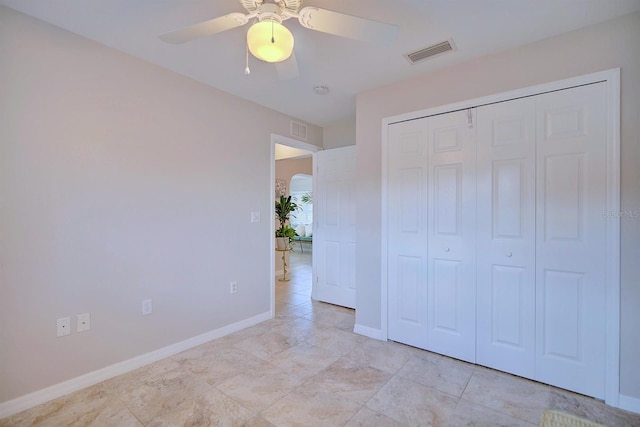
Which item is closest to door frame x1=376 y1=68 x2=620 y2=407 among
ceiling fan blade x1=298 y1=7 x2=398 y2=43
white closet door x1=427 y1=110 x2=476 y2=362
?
white closet door x1=427 y1=110 x2=476 y2=362

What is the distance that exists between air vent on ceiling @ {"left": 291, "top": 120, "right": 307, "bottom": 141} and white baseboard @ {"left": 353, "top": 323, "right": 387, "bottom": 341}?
7.91 feet

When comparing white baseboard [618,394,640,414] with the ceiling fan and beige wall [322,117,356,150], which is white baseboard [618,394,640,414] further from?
beige wall [322,117,356,150]

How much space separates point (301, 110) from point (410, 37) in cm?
169

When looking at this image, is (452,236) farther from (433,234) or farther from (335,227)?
(335,227)

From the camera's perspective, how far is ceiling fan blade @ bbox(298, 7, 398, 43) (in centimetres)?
134

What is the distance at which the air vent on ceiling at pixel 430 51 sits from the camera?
2.15 meters

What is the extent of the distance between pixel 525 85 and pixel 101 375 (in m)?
3.77

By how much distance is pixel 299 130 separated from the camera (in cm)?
383

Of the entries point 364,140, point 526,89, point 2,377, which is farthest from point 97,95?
point 526,89

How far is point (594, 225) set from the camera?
192cm

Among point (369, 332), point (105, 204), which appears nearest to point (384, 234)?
point (369, 332)

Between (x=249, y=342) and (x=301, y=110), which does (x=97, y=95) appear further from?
(x=249, y=342)

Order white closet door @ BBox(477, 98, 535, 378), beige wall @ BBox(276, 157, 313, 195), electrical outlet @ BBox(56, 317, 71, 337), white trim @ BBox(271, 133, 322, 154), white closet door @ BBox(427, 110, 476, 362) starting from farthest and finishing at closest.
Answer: beige wall @ BBox(276, 157, 313, 195)
white trim @ BBox(271, 133, 322, 154)
white closet door @ BBox(427, 110, 476, 362)
white closet door @ BBox(477, 98, 535, 378)
electrical outlet @ BBox(56, 317, 71, 337)

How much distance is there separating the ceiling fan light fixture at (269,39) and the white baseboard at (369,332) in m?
2.53
